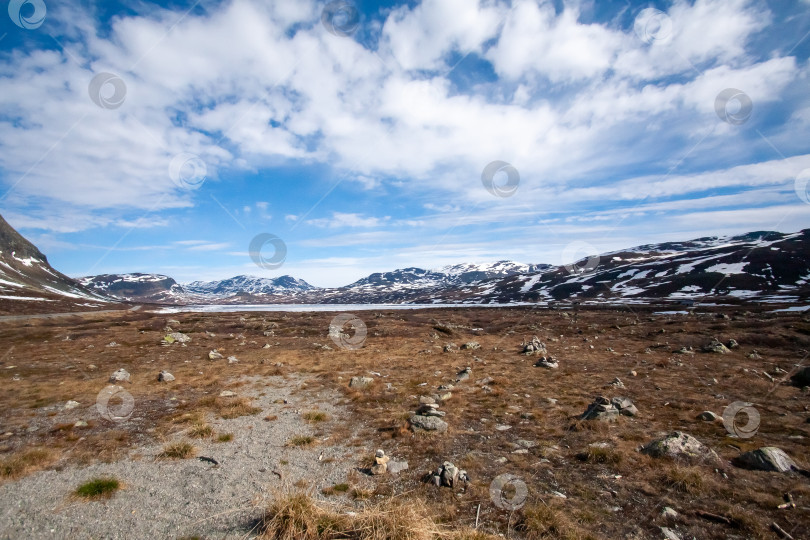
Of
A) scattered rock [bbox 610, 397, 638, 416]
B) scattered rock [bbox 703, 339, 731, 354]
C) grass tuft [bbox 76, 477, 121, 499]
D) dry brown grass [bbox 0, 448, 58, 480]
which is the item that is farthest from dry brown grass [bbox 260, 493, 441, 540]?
scattered rock [bbox 703, 339, 731, 354]

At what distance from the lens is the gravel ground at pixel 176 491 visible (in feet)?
23.4

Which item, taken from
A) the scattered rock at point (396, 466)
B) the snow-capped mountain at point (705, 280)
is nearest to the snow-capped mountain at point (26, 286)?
the scattered rock at point (396, 466)

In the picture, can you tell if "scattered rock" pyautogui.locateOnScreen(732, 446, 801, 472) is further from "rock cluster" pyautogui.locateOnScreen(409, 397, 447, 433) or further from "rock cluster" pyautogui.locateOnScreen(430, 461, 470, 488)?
"rock cluster" pyautogui.locateOnScreen(409, 397, 447, 433)

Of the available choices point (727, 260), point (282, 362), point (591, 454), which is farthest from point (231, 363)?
point (727, 260)

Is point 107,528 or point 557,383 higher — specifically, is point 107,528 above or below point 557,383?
above

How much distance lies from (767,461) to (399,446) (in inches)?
395

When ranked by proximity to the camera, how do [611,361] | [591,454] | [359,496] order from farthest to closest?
[611,361], [591,454], [359,496]

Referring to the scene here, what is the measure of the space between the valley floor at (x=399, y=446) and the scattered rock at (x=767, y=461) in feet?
0.91

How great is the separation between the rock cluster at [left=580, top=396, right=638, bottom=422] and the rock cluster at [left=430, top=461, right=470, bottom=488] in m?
6.69

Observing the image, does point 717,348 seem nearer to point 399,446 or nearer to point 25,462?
point 399,446

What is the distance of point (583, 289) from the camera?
136125mm

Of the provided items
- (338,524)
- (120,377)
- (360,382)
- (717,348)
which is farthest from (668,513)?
(717,348)

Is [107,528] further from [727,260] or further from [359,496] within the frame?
[727,260]

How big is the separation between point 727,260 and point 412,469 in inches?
6588
